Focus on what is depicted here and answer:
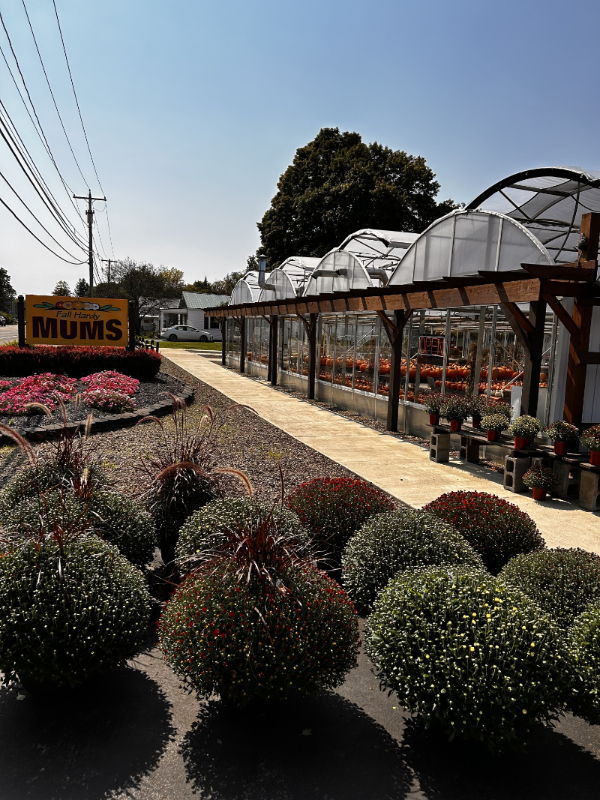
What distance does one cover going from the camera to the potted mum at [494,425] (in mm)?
7449

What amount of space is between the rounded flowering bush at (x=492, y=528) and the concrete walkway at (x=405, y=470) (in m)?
1.40

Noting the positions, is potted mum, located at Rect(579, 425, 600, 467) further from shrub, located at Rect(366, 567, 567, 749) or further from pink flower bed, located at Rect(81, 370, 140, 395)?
pink flower bed, located at Rect(81, 370, 140, 395)

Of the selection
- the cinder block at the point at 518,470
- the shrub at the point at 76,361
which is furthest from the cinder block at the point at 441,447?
the shrub at the point at 76,361

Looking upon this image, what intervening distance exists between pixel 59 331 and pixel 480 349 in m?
11.7

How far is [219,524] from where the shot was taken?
3354 mm

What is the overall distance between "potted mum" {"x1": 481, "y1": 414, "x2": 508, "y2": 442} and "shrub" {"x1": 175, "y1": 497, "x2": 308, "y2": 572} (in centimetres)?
459

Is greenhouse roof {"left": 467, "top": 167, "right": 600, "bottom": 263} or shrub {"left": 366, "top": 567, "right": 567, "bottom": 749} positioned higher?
greenhouse roof {"left": 467, "top": 167, "right": 600, "bottom": 263}

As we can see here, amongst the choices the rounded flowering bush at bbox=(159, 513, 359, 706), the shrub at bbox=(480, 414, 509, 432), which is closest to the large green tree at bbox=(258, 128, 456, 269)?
the shrub at bbox=(480, 414, 509, 432)

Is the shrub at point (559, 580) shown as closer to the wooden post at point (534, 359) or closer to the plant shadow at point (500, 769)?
the plant shadow at point (500, 769)

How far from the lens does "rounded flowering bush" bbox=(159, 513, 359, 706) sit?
2400mm

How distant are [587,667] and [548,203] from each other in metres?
10.3

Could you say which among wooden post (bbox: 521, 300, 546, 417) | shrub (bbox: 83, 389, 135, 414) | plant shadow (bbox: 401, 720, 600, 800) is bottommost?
plant shadow (bbox: 401, 720, 600, 800)

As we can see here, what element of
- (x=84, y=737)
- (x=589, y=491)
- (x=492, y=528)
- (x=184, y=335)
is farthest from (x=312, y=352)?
(x=184, y=335)

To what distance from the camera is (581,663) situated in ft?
8.01
